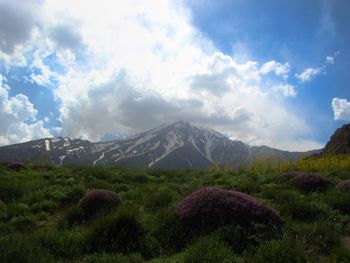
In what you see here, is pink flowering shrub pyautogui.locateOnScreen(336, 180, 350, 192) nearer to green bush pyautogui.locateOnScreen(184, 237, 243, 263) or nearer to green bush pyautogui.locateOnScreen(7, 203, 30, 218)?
green bush pyautogui.locateOnScreen(184, 237, 243, 263)

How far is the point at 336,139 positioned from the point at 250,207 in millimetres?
56348

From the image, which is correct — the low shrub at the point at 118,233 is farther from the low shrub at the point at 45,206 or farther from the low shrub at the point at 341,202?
the low shrub at the point at 341,202

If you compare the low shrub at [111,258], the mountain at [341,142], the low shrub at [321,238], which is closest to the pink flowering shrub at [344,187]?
the low shrub at [321,238]

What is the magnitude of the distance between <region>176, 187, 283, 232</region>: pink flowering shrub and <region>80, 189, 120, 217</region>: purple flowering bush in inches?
104

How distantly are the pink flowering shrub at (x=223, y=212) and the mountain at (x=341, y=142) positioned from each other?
1737 inches

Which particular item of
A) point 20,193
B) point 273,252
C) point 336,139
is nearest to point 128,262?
point 273,252

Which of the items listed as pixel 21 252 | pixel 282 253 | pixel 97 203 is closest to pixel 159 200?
pixel 97 203

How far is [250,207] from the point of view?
26.9 ft

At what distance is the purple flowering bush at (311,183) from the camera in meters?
13.3

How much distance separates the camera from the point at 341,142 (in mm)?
54219

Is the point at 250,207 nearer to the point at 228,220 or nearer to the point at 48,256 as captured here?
the point at 228,220

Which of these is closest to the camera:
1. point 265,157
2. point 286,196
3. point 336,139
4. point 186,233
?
point 186,233

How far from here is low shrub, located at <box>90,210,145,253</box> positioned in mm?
7086

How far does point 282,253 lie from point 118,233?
346 centimetres
